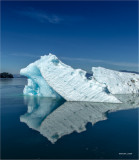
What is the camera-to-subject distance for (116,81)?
16578 millimetres

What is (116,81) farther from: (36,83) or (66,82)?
(36,83)

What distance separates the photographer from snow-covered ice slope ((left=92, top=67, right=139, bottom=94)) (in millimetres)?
16203

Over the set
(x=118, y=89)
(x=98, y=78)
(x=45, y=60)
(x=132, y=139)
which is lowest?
(x=132, y=139)

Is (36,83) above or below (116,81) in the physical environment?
below

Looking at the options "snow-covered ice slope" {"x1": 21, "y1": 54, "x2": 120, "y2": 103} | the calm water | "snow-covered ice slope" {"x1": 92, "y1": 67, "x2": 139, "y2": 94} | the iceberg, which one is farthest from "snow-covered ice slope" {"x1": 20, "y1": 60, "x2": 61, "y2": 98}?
"snow-covered ice slope" {"x1": 92, "y1": 67, "x2": 139, "y2": 94}

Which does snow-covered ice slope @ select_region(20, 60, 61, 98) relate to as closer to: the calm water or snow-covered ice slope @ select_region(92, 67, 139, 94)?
the calm water

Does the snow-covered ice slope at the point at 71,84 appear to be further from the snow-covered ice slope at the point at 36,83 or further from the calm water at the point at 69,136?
the calm water at the point at 69,136

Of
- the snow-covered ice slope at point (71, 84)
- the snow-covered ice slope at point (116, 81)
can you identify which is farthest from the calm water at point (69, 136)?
the snow-covered ice slope at point (116, 81)

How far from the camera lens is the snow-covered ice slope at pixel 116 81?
53.2 feet

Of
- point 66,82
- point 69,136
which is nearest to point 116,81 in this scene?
point 66,82

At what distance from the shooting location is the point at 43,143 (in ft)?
14.6

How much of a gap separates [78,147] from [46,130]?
5.16 feet

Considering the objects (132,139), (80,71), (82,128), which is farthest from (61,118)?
(80,71)

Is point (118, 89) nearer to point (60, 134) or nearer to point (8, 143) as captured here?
point (60, 134)
